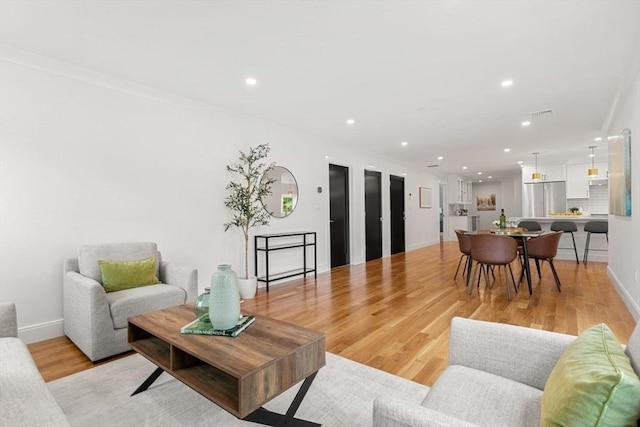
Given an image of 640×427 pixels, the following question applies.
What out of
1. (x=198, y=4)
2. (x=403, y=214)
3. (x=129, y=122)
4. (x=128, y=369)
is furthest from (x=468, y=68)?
(x=403, y=214)

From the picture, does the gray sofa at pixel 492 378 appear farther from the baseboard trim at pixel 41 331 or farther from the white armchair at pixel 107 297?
the baseboard trim at pixel 41 331

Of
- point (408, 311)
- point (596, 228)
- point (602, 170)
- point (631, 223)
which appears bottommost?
point (408, 311)

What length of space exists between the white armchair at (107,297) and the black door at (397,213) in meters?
6.19

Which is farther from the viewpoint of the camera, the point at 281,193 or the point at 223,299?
the point at 281,193

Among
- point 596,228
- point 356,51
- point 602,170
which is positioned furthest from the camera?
point 602,170

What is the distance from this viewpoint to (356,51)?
2.85m

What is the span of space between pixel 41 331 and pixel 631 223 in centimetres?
592

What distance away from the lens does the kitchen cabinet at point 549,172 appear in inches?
360

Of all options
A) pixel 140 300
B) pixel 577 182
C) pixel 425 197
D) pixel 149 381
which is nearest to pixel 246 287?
pixel 140 300

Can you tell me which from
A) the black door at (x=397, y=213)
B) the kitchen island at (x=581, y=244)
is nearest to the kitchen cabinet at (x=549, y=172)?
the kitchen island at (x=581, y=244)

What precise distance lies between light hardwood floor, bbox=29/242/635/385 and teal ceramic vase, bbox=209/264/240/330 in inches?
46.4

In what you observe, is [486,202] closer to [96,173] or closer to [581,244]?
[581,244]

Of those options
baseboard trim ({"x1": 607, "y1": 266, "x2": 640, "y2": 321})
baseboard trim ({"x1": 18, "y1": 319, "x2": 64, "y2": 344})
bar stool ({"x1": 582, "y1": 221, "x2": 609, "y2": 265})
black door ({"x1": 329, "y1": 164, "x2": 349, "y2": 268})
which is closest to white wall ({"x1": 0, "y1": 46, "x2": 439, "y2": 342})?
baseboard trim ({"x1": 18, "y1": 319, "x2": 64, "y2": 344})

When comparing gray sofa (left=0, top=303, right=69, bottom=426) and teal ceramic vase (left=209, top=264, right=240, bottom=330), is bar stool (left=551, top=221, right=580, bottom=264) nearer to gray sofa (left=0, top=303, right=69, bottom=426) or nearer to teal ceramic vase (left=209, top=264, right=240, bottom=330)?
teal ceramic vase (left=209, top=264, right=240, bottom=330)
